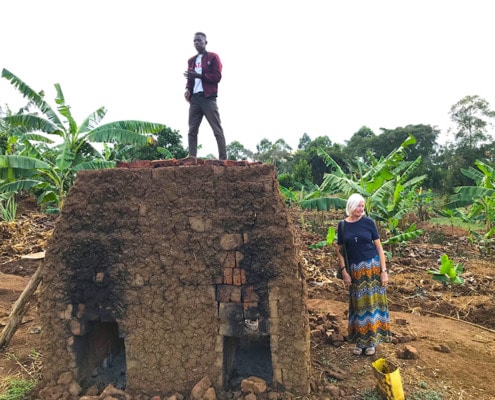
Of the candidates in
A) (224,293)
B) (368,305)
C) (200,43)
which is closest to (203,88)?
(200,43)

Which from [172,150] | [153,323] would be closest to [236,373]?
[153,323]

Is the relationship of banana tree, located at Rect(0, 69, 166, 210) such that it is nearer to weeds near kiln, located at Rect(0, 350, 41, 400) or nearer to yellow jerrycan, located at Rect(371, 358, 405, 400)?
weeds near kiln, located at Rect(0, 350, 41, 400)

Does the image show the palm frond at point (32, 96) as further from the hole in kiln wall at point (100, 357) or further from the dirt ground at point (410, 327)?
the hole in kiln wall at point (100, 357)

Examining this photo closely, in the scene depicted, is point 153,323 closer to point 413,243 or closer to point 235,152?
point 413,243

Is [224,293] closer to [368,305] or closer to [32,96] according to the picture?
[368,305]

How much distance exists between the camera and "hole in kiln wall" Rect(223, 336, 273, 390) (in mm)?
3591

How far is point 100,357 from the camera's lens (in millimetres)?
4109

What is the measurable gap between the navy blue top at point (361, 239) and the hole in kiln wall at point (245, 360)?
5.17ft

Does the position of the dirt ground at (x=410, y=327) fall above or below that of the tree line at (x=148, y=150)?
below

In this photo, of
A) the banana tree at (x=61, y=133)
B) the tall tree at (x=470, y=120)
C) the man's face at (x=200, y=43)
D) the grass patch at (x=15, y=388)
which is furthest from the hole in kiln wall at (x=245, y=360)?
the tall tree at (x=470, y=120)

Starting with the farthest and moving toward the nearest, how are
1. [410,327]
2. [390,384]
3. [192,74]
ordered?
[410,327], [192,74], [390,384]

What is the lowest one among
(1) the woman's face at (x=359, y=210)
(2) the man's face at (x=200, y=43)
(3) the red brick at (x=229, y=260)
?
(3) the red brick at (x=229, y=260)

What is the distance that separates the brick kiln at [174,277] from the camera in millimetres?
3332

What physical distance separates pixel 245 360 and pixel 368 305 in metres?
1.58
